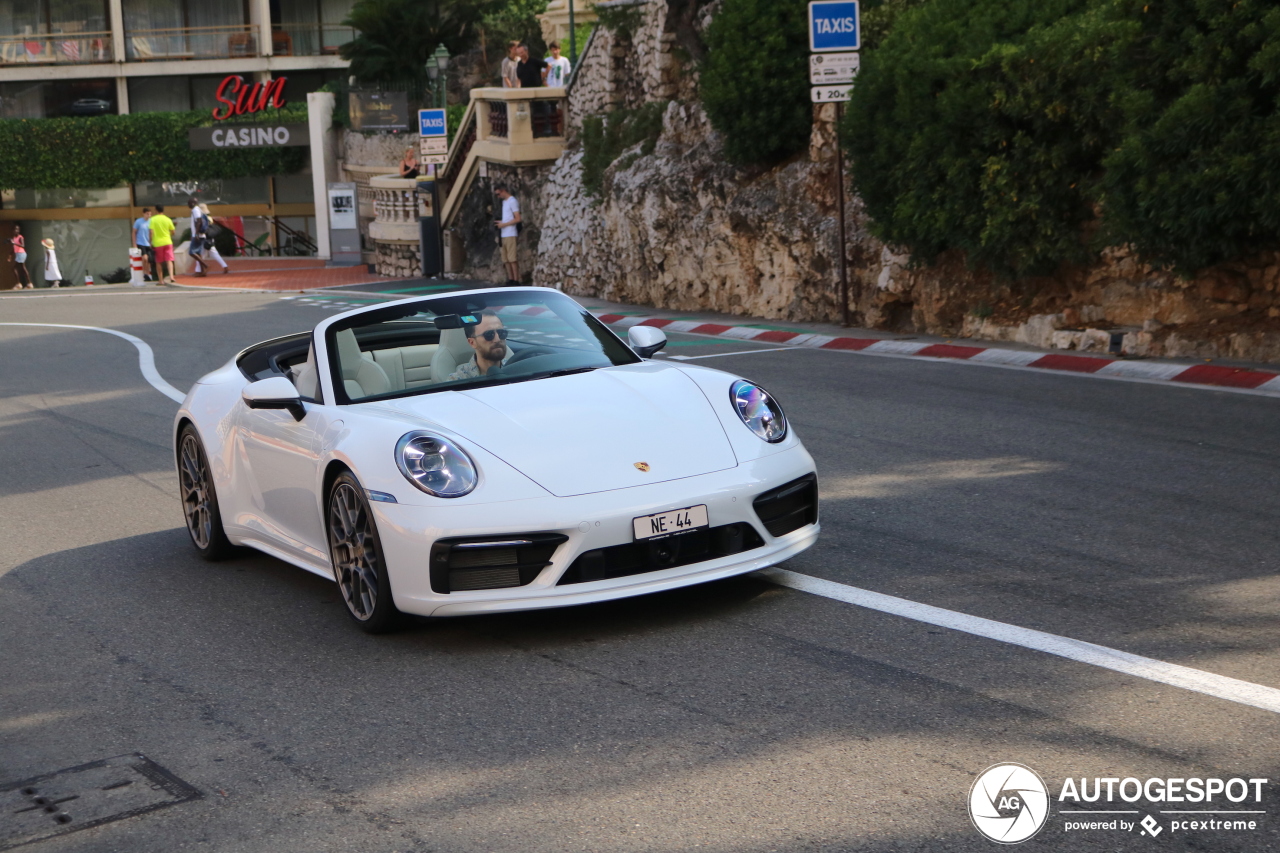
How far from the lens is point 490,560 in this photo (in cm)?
535

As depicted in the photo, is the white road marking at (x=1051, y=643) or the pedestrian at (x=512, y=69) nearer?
the white road marking at (x=1051, y=643)

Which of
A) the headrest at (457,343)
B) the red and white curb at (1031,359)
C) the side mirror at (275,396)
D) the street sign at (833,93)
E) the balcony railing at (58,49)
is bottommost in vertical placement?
the red and white curb at (1031,359)

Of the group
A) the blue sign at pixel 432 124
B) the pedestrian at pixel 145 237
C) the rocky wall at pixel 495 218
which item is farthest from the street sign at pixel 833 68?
the pedestrian at pixel 145 237

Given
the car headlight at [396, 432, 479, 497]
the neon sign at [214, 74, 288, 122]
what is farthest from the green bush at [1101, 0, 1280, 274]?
the neon sign at [214, 74, 288, 122]

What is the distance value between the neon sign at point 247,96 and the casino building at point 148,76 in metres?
1.80

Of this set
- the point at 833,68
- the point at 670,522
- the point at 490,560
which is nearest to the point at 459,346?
the point at 490,560

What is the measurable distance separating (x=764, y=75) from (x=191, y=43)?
1798 inches

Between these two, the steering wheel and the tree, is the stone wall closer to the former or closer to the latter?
the steering wheel

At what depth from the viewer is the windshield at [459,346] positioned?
21.1ft

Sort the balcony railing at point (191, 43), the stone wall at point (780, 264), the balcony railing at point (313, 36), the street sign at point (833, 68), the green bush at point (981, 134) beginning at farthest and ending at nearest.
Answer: the balcony railing at point (313, 36), the balcony railing at point (191, 43), the street sign at point (833, 68), the green bush at point (981, 134), the stone wall at point (780, 264)

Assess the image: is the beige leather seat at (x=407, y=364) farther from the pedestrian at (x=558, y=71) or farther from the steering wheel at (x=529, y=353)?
the pedestrian at (x=558, y=71)

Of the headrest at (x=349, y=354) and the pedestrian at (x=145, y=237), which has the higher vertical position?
the pedestrian at (x=145, y=237)

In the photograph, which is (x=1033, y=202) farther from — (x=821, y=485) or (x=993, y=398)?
(x=821, y=485)

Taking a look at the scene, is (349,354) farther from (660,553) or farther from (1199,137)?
(1199,137)
